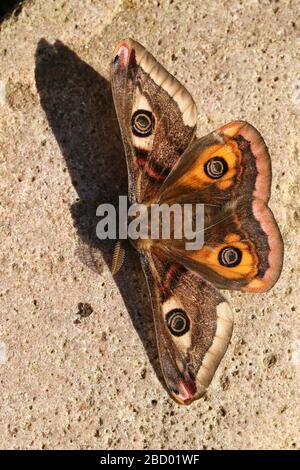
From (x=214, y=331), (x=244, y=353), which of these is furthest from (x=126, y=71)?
(x=244, y=353)

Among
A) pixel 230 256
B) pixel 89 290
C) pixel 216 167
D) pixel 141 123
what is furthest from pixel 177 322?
pixel 141 123

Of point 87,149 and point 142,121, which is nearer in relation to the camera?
point 142,121

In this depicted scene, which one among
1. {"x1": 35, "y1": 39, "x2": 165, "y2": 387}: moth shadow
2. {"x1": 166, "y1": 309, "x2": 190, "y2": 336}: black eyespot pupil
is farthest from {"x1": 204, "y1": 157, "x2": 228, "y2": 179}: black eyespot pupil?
{"x1": 166, "y1": 309, "x2": 190, "y2": 336}: black eyespot pupil

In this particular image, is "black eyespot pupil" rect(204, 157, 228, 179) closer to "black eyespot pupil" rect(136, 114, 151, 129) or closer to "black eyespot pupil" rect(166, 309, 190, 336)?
"black eyespot pupil" rect(136, 114, 151, 129)

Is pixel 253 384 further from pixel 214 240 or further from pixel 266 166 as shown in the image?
pixel 266 166

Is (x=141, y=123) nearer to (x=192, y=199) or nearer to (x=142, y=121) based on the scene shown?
(x=142, y=121)

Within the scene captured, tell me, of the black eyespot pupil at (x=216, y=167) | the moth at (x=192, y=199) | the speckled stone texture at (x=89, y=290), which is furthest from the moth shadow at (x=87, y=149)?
the black eyespot pupil at (x=216, y=167)
